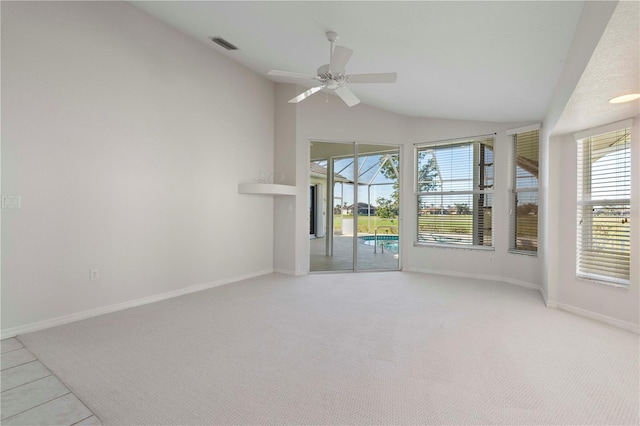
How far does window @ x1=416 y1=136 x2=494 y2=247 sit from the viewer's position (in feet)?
18.2

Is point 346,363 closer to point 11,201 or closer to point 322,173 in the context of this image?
point 11,201

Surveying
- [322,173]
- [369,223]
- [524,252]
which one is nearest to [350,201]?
[369,223]

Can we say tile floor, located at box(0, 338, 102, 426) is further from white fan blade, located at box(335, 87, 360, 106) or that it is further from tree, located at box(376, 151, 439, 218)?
tree, located at box(376, 151, 439, 218)

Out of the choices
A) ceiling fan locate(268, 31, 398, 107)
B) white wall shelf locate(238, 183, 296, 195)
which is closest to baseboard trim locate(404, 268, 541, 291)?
white wall shelf locate(238, 183, 296, 195)

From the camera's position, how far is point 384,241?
6391mm

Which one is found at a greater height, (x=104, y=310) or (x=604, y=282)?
(x=604, y=282)

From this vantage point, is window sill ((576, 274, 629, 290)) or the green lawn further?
the green lawn

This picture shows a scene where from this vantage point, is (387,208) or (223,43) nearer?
(223,43)

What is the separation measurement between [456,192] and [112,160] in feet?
16.8

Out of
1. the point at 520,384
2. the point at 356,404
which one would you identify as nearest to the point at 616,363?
the point at 520,384

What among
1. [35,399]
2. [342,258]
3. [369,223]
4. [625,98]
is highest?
[625,98]

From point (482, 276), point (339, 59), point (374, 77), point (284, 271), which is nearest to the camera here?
point (339, 59)

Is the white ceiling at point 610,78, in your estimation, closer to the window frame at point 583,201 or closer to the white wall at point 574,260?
the window frame at point 583,201

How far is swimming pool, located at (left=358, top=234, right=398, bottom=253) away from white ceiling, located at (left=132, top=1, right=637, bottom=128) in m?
2.45
